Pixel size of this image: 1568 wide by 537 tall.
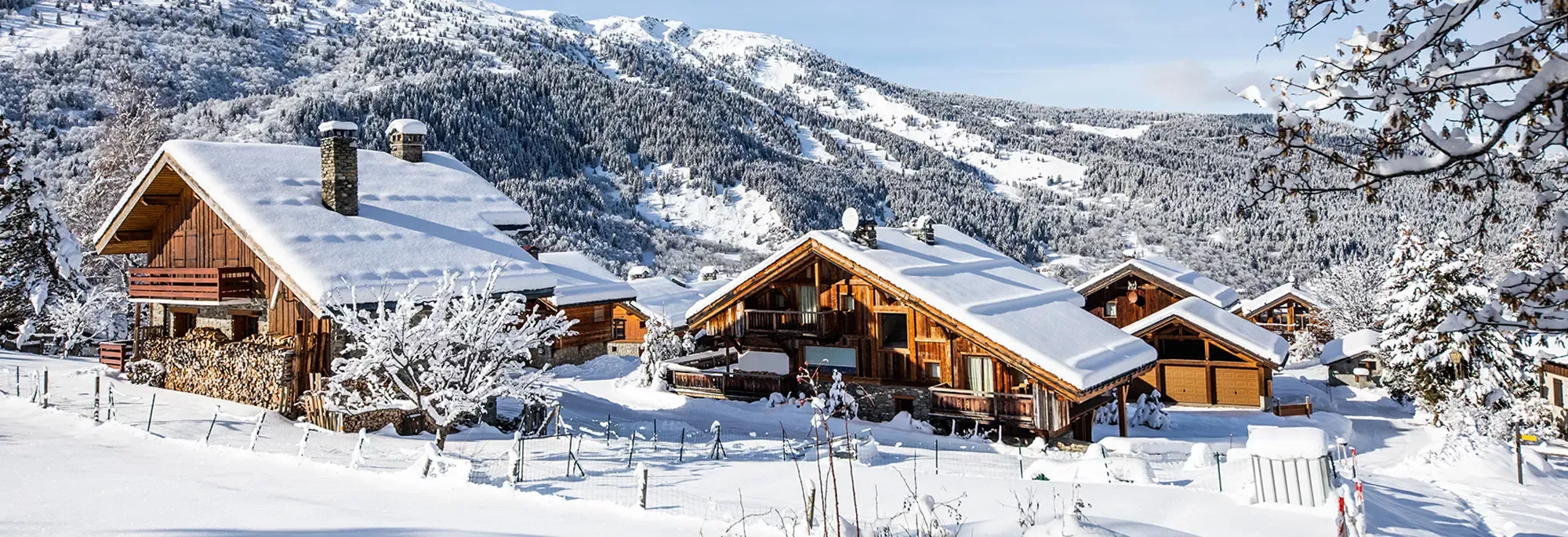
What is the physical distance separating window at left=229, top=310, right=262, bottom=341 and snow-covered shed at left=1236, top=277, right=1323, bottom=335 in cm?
5458

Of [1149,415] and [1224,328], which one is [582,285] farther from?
[1224,328]

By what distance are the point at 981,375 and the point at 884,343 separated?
3.10 meters

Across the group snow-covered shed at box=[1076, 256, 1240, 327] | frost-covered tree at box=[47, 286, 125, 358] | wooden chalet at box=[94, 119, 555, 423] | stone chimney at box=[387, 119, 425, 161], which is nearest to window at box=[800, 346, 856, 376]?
wooden chalet at box=[94, 119, 555, 423]

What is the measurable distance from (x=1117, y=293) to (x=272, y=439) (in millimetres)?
39952

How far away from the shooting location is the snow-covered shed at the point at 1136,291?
4512 cm

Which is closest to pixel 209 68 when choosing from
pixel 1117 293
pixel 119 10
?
pixel 119 10

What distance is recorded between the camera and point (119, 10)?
178 metres

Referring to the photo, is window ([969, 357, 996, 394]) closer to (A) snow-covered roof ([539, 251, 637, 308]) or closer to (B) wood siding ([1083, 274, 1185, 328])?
(A) snow-covered roof ([539, 251, 637, 308])

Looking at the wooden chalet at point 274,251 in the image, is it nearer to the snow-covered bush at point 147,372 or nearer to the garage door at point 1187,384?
the snow-covered bush at point 147,372

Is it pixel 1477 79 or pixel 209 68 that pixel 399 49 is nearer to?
pixel 209 68

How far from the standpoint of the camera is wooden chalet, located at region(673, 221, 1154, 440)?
23891 millimetres

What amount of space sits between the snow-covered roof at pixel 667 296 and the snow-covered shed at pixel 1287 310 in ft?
114

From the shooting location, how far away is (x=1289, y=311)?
61.2m

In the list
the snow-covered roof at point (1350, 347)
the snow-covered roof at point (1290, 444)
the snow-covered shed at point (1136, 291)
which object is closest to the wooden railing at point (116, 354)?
the snow-covered roof at point (1290, 444)
